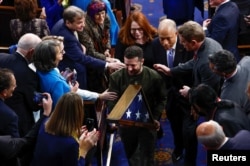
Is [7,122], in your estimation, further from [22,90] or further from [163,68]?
[163,68]

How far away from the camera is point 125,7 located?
22.9 feet

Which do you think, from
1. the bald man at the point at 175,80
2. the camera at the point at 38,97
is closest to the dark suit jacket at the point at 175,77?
the bald man at the point at 175,80

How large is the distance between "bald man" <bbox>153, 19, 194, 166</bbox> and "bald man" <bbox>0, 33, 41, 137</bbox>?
3.92 ft

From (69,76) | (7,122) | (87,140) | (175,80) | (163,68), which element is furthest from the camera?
(175,80)

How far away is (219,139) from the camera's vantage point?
3281 mm

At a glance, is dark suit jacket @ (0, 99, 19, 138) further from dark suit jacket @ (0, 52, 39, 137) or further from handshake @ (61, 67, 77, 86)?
handshake @ (61, 67, 77, 86)

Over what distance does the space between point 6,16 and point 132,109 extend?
2.38 meters

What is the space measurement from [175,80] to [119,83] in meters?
0.56

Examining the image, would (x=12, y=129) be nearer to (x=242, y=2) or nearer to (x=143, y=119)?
(x=143, y=119)

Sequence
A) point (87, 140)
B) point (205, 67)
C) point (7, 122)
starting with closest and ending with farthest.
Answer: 1. point (7, 122)
2. point (87, 140)
3. point (205, 67)

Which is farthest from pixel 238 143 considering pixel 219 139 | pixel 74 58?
pixel 74 58

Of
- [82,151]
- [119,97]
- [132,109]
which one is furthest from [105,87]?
[82,151]

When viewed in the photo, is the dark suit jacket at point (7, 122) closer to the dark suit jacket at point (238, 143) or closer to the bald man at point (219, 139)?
the bald man at point (219, 139)

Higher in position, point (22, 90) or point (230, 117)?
point (22, 90)
